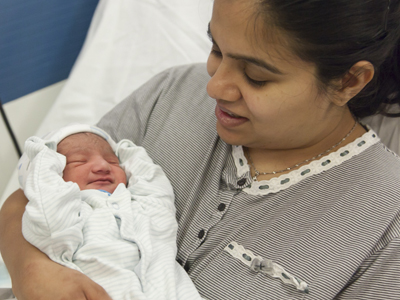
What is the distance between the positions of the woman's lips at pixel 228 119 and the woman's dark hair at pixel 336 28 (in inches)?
9.0

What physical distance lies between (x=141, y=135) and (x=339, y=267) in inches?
29.3

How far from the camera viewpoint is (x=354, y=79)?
0.94m

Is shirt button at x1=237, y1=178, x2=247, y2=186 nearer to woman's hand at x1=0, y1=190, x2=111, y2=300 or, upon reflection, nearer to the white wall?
woman's hand at x1=0, y1=190, x2=111, y2=300

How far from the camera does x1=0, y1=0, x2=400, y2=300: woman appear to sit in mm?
847

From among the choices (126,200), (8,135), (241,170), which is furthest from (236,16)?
(8,135)

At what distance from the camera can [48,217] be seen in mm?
915

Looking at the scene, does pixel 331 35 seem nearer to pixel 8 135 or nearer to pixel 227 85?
pixel 227 85

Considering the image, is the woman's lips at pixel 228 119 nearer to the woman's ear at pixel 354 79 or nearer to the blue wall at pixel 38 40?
the woman's ear at pixel 354 79

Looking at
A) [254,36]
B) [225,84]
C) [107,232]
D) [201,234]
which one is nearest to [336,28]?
[254,36]

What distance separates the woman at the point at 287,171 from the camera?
0.85 metres

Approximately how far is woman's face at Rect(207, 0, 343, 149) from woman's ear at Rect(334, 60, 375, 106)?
0.04 meters

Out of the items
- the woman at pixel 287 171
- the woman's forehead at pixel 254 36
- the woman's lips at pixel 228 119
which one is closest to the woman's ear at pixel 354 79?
the woman at pixel 287 171

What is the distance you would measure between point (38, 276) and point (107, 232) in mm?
185

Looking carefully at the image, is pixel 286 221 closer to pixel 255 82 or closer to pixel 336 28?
pixel 255 82
